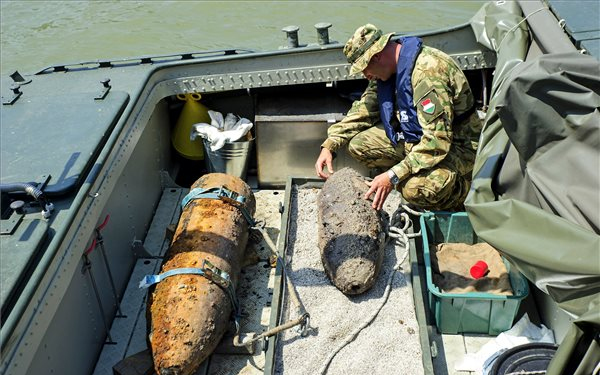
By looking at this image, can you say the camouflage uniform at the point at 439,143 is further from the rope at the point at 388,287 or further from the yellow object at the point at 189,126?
the yellow object at the point at 189,126

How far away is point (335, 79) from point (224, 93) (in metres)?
1.06

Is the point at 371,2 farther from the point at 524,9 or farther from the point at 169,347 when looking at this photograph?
the point at 169,347

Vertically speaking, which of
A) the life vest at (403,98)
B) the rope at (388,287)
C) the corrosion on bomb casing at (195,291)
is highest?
the life vest at (403,98)

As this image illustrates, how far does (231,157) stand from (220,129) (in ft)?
0.95

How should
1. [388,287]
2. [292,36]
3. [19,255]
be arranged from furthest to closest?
1. [292,36]
2. [388,287]
3. [19,255]

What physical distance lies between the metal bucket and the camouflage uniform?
2.40ft

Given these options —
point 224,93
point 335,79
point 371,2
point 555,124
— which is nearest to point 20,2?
point 371,2

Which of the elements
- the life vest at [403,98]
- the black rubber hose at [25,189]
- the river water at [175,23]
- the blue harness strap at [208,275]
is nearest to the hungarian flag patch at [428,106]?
the life vest at [403,98]

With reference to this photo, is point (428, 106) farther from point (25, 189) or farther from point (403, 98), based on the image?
point (25, 189)

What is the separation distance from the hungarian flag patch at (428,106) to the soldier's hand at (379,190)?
0.50 metres

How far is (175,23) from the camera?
31.1ft

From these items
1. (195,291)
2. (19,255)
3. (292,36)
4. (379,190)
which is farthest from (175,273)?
(292,36)

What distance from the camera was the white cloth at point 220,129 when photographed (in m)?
5.10

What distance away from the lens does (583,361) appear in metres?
2.55
